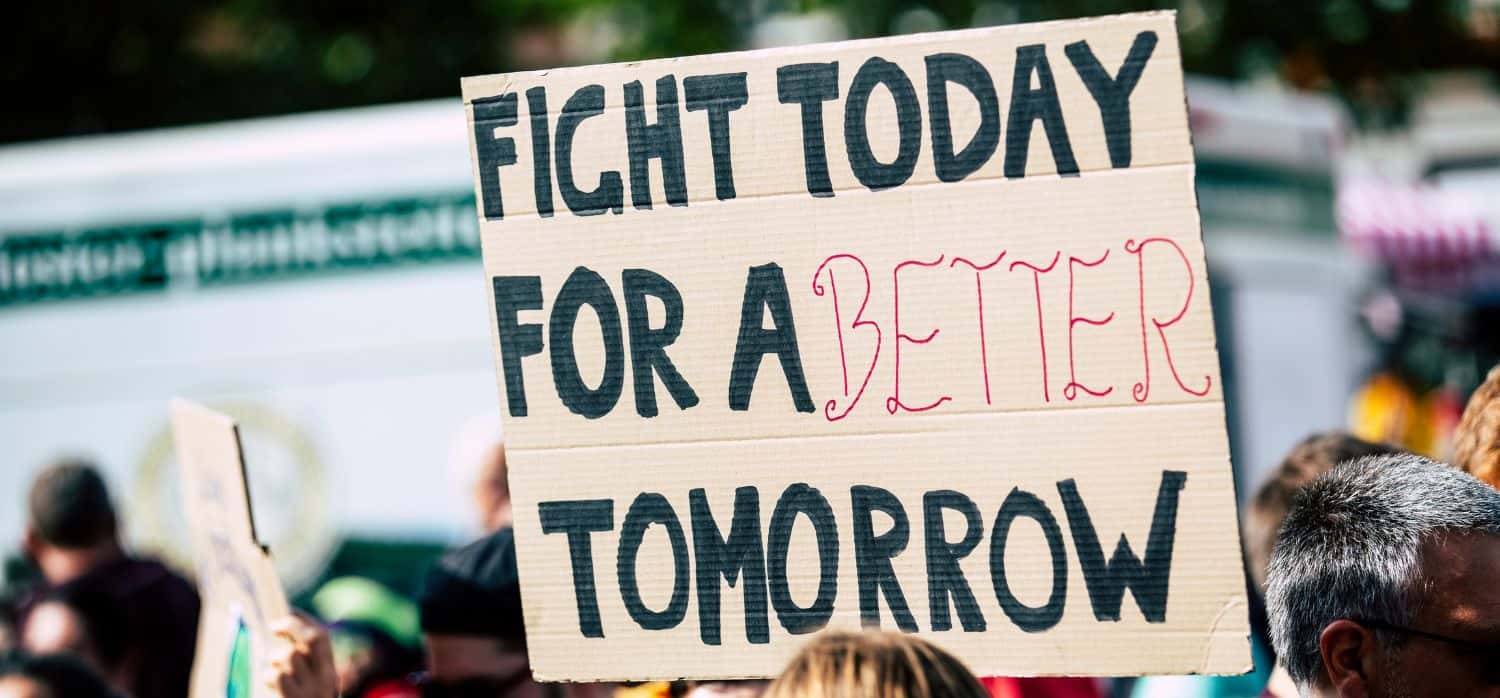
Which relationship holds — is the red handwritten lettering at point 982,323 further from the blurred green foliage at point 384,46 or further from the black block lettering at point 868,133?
the blurred green foliage at point 384,46

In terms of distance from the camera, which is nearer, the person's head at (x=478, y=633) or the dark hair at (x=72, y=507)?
the person's head at (x=478, y=633)

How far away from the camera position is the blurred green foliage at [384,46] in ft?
39.4

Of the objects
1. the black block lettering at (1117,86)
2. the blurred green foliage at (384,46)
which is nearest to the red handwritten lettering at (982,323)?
the black block lettering at (1117,86)

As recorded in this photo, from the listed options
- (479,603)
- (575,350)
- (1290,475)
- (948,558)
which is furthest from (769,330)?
(1290,475)

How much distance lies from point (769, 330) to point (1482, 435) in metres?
1.27

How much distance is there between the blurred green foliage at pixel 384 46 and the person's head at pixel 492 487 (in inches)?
289

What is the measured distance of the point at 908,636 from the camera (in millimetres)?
2018

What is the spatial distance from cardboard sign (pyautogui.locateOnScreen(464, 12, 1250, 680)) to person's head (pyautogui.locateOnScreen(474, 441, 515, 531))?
2.04 metres

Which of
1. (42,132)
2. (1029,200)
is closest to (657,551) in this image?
(1029,200)

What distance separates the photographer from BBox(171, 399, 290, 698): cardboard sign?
2676 millimetres

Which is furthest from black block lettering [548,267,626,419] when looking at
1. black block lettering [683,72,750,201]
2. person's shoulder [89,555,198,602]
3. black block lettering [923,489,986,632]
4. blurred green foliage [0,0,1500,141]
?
blurred green foliage [0,0,1500,141]

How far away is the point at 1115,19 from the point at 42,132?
12383 mm

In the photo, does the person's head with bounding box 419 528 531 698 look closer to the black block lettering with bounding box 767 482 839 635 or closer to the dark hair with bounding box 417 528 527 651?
the dark hair with bounding box 417 528 527 651

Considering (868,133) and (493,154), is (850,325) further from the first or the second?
(493,154)
